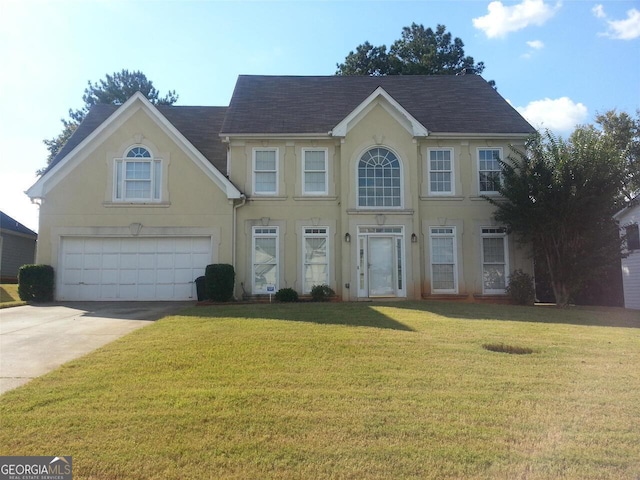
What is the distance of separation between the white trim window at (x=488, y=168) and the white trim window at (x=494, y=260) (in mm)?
1504

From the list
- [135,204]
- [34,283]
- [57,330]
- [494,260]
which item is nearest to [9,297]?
[34,283]

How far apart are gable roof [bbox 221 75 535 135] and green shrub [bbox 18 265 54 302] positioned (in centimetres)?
750

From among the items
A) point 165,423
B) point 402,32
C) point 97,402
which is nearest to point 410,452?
point 165,423

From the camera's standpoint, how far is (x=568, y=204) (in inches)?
596

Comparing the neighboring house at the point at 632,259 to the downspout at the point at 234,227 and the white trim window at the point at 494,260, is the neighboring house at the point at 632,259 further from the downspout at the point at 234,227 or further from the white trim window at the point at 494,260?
the downspout at the point at 234,227

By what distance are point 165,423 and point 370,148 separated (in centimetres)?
1390

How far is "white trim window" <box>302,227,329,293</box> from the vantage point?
17125mm

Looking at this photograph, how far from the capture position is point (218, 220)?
16.8 m

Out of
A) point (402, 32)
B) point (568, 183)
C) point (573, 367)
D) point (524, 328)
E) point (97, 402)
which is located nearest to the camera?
point (97, 402)

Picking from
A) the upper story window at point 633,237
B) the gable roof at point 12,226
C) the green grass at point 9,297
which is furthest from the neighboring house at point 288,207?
the gable roof at point 12,226

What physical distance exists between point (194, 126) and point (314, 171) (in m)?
6.33

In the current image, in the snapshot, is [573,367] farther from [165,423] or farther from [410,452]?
[165,423]

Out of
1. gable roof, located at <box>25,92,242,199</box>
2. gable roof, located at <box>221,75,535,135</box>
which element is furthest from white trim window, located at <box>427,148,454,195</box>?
gable roof, located at <box>25,92,242,199</box>

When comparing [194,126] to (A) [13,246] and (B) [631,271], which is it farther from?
(B) [631,271]
